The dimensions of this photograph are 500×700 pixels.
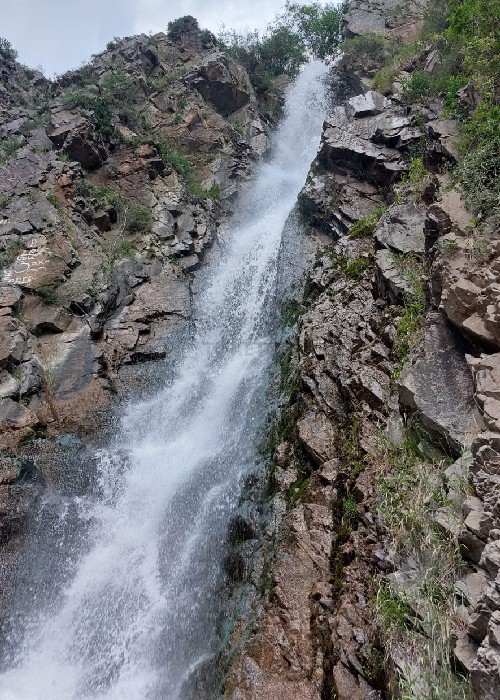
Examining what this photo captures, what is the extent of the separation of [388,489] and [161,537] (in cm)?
546

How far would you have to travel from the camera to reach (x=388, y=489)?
5.76 m

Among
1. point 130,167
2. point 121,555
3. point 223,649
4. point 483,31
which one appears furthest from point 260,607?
point 130,167

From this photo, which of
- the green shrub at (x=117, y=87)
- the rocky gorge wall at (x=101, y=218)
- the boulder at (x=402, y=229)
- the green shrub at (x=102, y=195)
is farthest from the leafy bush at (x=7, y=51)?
the boulder at (x=402, y=229)

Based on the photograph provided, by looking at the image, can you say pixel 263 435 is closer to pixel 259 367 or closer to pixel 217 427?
pixel 217 427

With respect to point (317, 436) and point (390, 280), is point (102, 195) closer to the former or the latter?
point (390, 280)

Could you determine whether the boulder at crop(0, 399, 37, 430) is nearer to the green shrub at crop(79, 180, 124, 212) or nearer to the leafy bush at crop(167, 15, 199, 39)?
the green shrub at crop(79, 180, 124, 212)

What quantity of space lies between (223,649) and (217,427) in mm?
5508

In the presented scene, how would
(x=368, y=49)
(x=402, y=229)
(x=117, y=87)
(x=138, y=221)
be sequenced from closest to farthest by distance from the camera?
1. (x=402, y=229)
2. (x=138, y=221)
3. (x=117, y=87)
4. (x=368, y=49)

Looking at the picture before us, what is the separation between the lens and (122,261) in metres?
16.2

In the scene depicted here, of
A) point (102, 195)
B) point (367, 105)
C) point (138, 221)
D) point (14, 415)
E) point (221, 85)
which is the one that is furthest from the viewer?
point (221, 85)

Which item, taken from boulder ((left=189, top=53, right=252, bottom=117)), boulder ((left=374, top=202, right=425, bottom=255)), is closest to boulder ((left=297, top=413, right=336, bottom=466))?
boulder ((left=374, top=202, right=425, bottom=255))

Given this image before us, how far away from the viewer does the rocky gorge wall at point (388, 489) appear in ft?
13.6

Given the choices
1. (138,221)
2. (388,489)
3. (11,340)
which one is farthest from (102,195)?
(388,489)

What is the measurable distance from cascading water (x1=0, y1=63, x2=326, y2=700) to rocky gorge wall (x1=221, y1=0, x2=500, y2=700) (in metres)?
1.19
